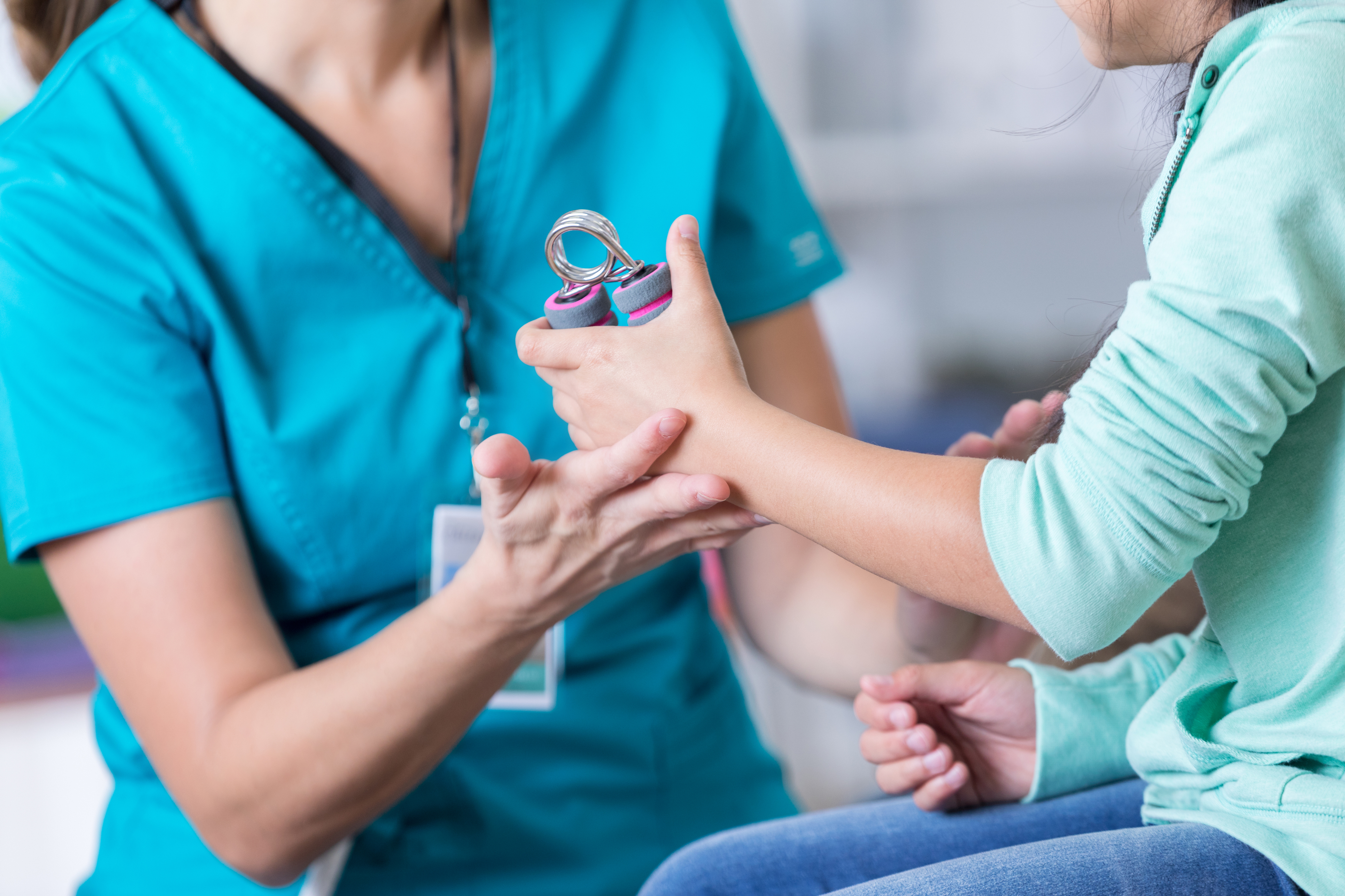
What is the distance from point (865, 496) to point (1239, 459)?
0.53 ft

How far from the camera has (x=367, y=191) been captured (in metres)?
0.83

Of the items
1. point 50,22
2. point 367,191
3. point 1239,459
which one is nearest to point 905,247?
point 367,191

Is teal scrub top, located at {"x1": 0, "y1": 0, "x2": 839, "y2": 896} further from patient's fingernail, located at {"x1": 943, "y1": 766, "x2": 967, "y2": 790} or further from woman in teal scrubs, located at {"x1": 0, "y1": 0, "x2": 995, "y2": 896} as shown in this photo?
patient's fingernail, located at {"x1": 943, "y1": 766, "x2": 967, "y2": 790}

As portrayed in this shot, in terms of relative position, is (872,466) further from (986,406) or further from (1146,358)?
(986,406)

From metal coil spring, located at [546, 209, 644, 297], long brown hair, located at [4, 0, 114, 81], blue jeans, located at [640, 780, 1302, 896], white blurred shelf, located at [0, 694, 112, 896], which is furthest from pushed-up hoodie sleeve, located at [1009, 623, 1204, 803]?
white blurred shelf, located at [0, 694, 112, 896]

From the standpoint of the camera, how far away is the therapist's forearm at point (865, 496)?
1.74ft

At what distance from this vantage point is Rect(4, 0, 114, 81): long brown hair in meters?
0.85

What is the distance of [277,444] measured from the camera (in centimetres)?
79

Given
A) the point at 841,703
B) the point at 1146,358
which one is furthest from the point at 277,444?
the point at 841,703

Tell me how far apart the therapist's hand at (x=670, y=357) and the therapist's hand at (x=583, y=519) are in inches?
0.7

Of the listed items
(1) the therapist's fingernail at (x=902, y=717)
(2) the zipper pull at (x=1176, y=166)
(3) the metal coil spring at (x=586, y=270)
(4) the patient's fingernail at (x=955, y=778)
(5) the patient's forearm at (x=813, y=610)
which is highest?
(2) the zipper pull at (x=1176, y=166)

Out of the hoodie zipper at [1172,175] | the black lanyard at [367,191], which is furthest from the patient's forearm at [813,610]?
the hoodie zipper at [1172,175]

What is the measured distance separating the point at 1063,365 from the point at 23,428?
25.7 inches

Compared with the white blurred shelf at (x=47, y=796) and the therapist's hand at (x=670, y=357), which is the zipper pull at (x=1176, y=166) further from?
the white blurred shelf at (x=47, y=796)
